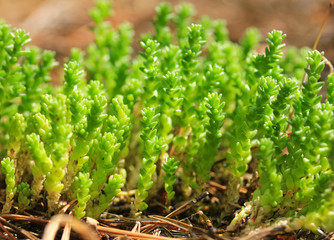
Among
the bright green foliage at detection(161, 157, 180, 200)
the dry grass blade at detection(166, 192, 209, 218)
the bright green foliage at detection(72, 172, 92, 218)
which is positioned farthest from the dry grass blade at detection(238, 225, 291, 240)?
the bright green foliage at detection(72, 172, 92, 218)

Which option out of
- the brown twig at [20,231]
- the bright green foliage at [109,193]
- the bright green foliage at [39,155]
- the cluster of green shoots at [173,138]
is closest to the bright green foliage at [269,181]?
the cluster of green shoots at [173,138]

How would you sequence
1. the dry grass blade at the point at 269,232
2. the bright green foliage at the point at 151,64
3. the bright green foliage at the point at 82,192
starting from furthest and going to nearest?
1. the bright green foliage at the point at 151,64
2. the bright green foliage at the point at 82,192
3. the dry grass blade at the point at 269,232

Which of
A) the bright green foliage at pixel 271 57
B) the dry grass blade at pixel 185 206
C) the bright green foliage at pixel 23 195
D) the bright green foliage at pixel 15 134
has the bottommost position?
the dry grass blade at pixel 185 206

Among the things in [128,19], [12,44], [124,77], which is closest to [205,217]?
[124,77]

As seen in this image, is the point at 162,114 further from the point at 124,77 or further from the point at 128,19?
the point at 128,19

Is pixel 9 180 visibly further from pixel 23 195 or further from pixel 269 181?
pixel 269 181

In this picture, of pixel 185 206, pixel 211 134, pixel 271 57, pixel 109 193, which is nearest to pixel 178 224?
pixel 185 206

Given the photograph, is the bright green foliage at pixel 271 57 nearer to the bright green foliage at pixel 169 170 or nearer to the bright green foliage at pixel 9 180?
the bright green foliage at pixel 169 170
